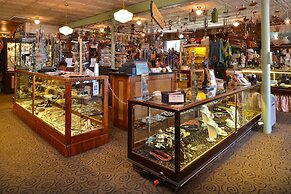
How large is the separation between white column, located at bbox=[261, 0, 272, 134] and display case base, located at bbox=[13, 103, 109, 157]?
318cm

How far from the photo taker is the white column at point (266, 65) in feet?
14.1

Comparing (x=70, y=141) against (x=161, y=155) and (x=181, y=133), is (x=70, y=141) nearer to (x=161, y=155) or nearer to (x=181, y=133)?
(x=161, y=155)

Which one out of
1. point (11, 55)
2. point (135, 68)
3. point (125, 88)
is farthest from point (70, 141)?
point (11, 55)

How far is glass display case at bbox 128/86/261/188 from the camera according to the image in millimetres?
2402

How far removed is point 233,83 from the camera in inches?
167

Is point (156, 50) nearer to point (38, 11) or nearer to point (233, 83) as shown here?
point (233, 83)

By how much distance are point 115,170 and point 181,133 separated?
996 millimetres

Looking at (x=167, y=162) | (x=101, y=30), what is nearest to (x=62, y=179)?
(x=167, y=162)

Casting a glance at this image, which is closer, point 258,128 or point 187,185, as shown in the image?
point 187,185

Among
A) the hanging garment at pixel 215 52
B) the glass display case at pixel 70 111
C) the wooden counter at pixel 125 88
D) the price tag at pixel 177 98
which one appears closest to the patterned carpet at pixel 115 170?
the glass display case at pixel 70 111

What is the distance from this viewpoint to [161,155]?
8.90ft

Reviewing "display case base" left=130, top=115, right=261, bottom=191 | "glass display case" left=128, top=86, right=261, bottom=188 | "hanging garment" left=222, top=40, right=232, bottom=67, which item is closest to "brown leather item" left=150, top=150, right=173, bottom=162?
"glass display case" left=128, top=86, right=261, bottom=188

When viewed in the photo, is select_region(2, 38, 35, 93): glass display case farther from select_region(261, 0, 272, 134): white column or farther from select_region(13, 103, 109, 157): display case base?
select_region(261, 0, 272, 134): white column

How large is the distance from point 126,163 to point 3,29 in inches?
437
